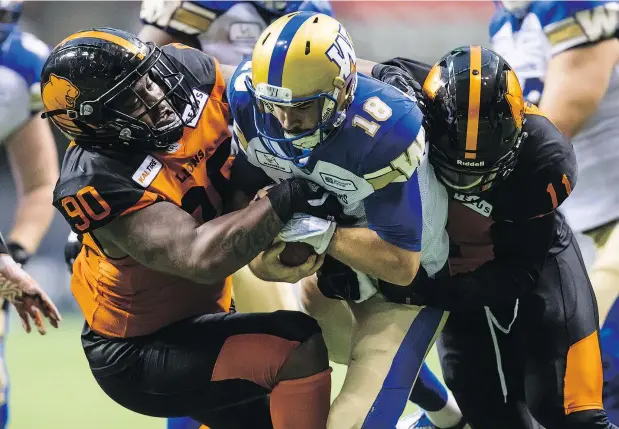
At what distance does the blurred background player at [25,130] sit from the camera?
3365 millimetres

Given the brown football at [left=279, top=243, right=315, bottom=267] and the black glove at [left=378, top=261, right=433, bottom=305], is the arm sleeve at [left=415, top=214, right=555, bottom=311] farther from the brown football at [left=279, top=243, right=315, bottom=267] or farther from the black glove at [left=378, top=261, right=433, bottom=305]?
the brown football at [left=279, top=243, right=315, bottom=267]

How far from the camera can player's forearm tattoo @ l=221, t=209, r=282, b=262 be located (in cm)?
203

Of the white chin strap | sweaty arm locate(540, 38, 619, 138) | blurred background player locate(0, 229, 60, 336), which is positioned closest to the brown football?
the white chin strap

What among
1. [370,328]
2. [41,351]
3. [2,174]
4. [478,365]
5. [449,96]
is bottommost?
[41,351]

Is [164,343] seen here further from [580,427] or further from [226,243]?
[580,427]

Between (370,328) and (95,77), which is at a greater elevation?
(95,77)

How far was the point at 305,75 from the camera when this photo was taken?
2.04 meters

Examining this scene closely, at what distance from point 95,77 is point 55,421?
1.89 meters

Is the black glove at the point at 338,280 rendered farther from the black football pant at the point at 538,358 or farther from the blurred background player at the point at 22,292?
the blurred background player at the point at 22,292

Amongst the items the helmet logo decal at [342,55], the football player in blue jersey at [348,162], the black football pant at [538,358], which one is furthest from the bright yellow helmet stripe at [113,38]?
the black football pant at [538,358]

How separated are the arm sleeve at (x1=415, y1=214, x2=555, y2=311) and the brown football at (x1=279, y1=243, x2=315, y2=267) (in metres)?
0.34

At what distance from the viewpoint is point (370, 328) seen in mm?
2377

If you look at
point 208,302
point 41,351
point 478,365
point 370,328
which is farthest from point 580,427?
point 41,351

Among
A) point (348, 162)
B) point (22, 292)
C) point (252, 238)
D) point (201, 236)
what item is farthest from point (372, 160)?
point (22, 292)
